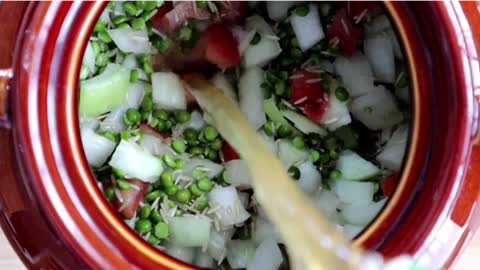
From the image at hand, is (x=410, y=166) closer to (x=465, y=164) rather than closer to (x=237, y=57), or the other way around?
(x=465, y=164)

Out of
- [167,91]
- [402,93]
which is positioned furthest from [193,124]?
[402,93]

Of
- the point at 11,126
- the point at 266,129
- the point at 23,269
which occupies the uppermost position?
the point at 11,126

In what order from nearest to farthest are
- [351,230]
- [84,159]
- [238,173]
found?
1. [84,159]
2. [351,230]
3. [238,173]

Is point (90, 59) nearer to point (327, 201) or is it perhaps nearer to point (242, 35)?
point (242, 35)

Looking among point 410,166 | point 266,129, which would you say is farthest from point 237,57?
point 410,166

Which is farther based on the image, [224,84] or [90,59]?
[224,84]

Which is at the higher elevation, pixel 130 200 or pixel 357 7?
pixel 357 7
